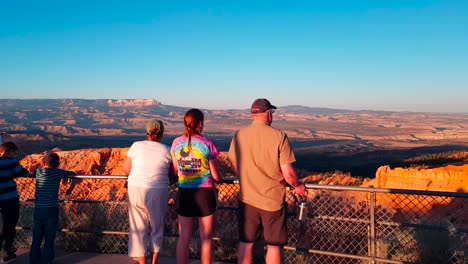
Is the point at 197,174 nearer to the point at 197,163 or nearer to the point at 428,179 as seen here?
the point at 197,163

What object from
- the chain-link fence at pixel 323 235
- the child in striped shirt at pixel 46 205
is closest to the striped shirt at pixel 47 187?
the child in striped shirt at pixel 46 205

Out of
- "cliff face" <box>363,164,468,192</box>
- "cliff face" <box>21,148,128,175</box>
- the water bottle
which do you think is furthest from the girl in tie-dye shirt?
"cliff face" <box>21,148,128,175</box>

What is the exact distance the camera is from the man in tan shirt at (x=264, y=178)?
4.14m

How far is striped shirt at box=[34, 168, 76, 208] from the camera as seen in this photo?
5.16 meters

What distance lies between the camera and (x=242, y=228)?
440 centimetres

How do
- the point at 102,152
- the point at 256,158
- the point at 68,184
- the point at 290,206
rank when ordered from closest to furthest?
1. the point at 256,158
2. the point at 290,206
3. the point at 68,184
4. the point at 102,152

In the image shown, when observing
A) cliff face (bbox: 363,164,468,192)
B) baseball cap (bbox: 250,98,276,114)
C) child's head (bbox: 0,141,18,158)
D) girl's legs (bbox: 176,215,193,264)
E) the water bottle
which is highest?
baseball cap (bbox: 250,98,276,114)

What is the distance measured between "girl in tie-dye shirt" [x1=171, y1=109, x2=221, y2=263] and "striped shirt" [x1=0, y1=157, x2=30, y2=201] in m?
2.33

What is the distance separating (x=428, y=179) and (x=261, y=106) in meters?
12.3

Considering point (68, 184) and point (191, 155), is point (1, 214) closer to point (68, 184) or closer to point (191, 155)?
point (191, 155)

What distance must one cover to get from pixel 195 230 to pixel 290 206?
251cm

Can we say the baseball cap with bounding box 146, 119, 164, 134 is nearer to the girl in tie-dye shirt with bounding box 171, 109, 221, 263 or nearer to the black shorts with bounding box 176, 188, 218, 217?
the girl in tie-dye shirt with bounding box 171, 109, 221, 263

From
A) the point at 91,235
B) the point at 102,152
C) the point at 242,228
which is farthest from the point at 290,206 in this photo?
the point at 102,152

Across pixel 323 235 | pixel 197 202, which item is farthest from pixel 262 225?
pixel 323 235
